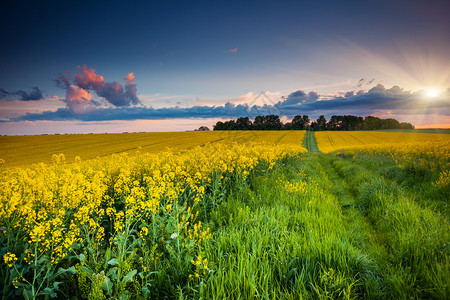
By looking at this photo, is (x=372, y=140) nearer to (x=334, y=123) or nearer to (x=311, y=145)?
(x=311, y=145)

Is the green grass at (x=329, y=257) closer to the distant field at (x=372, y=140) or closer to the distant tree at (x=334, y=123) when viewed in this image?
the distant field at (x=372, y=140)

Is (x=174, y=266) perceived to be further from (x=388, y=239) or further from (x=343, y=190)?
(x=343, y=190)

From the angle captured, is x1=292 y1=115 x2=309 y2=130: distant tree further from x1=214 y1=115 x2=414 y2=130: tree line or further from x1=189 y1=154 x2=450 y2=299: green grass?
x1=189 y1=154 x2=450 y2=299: green grass

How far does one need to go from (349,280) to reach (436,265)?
1.24 metres

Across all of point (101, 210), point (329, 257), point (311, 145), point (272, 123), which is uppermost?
point (272, 123)

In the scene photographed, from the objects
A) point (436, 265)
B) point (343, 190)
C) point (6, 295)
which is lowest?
point (343, 190)

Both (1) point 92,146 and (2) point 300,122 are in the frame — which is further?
(2) point 300,122

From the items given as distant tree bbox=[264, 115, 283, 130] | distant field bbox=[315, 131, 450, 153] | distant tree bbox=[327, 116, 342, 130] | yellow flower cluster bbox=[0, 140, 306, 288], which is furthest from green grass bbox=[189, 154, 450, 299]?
distant tree bbox=[327, 116, 342, 130]

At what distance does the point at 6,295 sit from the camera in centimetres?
234

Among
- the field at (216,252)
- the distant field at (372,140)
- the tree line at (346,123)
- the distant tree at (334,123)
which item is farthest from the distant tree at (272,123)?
the field at (216,252)

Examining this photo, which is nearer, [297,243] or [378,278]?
[378,278]

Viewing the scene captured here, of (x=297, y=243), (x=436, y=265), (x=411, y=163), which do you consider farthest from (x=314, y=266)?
(x=411, y=163)

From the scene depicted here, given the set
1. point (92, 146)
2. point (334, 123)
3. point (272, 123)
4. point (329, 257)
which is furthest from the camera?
point (334, 123)

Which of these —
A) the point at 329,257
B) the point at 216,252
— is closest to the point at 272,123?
the point at 329,257
